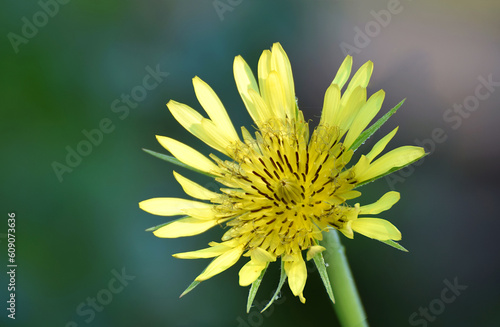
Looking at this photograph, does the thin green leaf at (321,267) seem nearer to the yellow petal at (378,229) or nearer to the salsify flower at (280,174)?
the salsify flower at (280,174)

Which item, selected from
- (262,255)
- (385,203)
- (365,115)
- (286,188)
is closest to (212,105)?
(286,188)

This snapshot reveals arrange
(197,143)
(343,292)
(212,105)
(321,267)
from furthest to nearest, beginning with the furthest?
(197,143) → (212,105) → (343,292) → (321,267)

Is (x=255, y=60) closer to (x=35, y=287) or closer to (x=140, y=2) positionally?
(x=140, y=2)

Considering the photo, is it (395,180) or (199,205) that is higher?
(199,205)

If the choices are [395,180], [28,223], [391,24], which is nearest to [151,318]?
[28,223]

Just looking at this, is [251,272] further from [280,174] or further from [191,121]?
Answer: [191,121]

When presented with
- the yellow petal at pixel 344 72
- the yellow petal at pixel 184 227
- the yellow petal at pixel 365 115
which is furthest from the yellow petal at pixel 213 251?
the yellow petal at pixel 344 72
